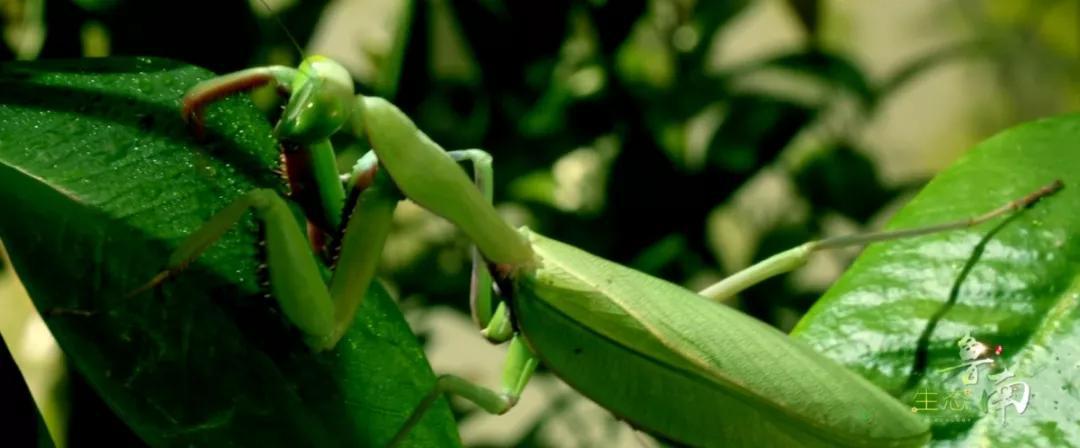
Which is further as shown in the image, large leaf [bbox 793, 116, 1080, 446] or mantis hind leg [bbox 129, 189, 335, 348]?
large leaf [bbox 793, 116, 1080, 446]

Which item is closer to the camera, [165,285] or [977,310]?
[165,285]

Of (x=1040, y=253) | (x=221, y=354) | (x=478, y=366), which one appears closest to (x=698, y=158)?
(x=1040, y=253)

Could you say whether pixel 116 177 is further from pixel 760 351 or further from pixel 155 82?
pixel 760 351

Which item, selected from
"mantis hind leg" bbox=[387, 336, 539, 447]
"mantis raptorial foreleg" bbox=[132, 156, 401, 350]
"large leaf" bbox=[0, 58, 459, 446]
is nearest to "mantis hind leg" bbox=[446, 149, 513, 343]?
"mantis hind leg" bbox=[387, 336, 539, 447]

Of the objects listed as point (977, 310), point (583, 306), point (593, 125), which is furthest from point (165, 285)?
point (593, 125)

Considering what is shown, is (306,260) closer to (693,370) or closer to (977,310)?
(693,370)

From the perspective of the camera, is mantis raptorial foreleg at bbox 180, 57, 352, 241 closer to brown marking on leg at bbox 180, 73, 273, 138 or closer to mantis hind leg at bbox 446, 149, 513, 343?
brown marking on leg at bbox 180, 73, 273, 138
